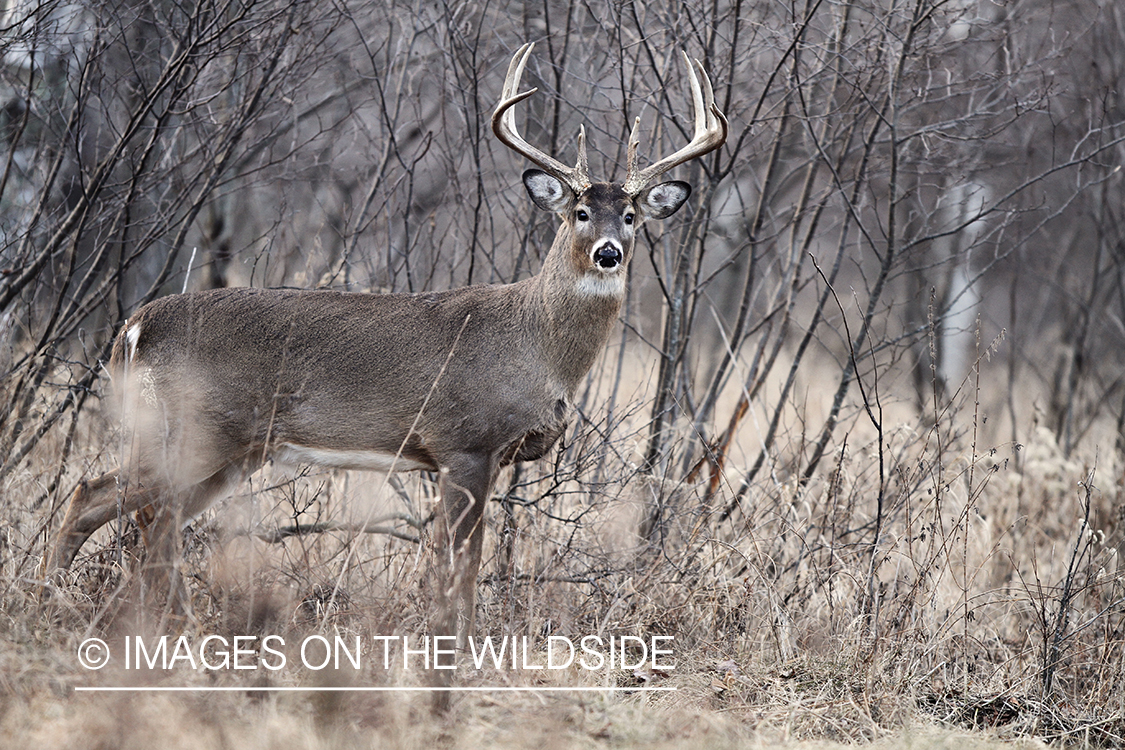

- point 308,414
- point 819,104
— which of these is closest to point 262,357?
point 308,414

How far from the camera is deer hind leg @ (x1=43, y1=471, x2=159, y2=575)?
4586mm

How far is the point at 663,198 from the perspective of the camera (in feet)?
17.2

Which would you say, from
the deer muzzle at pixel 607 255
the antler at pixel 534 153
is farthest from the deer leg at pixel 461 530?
the antler at pixel 534 153

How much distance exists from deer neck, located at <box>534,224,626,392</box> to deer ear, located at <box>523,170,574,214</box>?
6.1 inches

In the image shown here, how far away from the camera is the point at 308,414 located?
4.81 meters

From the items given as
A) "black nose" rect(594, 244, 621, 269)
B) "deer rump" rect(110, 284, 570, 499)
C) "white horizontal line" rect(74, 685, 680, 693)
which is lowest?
"white horizontal line" rect(74, 685, 680, 693)

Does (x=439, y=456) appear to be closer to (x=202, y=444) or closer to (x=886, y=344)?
(x=202, y=444)

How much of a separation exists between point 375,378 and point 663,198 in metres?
1.68

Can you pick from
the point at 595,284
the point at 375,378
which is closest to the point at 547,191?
the point at 595,284

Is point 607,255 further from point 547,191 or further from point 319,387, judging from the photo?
point 319,387

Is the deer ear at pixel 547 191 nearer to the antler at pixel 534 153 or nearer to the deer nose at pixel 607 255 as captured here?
the antler at pixel 534 153

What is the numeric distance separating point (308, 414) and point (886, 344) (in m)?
3.32

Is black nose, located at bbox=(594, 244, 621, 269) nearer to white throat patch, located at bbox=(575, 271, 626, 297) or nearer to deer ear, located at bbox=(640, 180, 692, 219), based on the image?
white throat patch, located at bbox=(575, 271, 626, 297)

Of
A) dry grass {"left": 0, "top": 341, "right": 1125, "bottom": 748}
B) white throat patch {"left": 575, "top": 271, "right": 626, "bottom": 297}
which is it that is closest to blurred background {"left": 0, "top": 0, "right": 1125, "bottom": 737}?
dry grass {"left": 0, "top": 341, "right": 1125, "bottom": 748}
